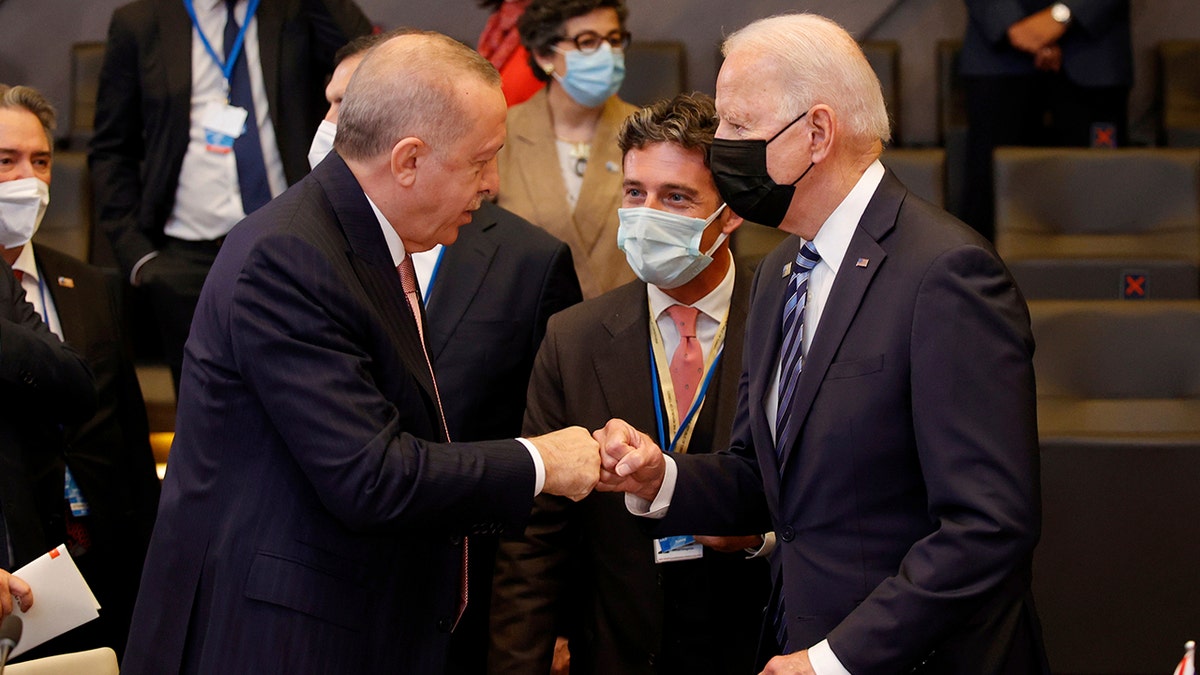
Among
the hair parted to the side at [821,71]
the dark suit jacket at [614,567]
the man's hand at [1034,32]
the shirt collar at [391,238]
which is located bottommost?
the dark suit jacket at [614,567]

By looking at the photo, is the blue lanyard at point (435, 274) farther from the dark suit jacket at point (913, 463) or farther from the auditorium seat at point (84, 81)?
the auditorium seat at point (84, 81)

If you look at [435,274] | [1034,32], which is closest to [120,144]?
[435,274]

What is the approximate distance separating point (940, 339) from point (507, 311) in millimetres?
1410

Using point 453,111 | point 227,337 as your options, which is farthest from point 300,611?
point 453,111

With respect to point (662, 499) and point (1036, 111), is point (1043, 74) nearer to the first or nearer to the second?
point (1036, 111)

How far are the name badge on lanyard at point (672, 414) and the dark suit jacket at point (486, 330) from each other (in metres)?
0.42

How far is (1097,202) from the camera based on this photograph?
4957mm

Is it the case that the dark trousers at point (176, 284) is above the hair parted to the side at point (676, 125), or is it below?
below

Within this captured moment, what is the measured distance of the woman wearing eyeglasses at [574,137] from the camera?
13.0ft

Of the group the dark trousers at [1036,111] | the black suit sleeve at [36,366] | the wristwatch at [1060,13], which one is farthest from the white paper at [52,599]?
the wristwatch at [1060,13]

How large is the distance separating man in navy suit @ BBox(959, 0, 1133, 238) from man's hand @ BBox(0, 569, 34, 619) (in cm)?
404

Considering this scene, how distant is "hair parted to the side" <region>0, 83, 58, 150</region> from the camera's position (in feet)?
11.4

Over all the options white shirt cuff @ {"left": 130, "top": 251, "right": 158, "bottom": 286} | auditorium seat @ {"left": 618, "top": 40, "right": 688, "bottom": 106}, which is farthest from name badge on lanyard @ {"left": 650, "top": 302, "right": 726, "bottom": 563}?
auditorium seat @ {"left": 618, "top": 40, "right": 688, "bottom": 106}

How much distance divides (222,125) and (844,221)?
275cm
